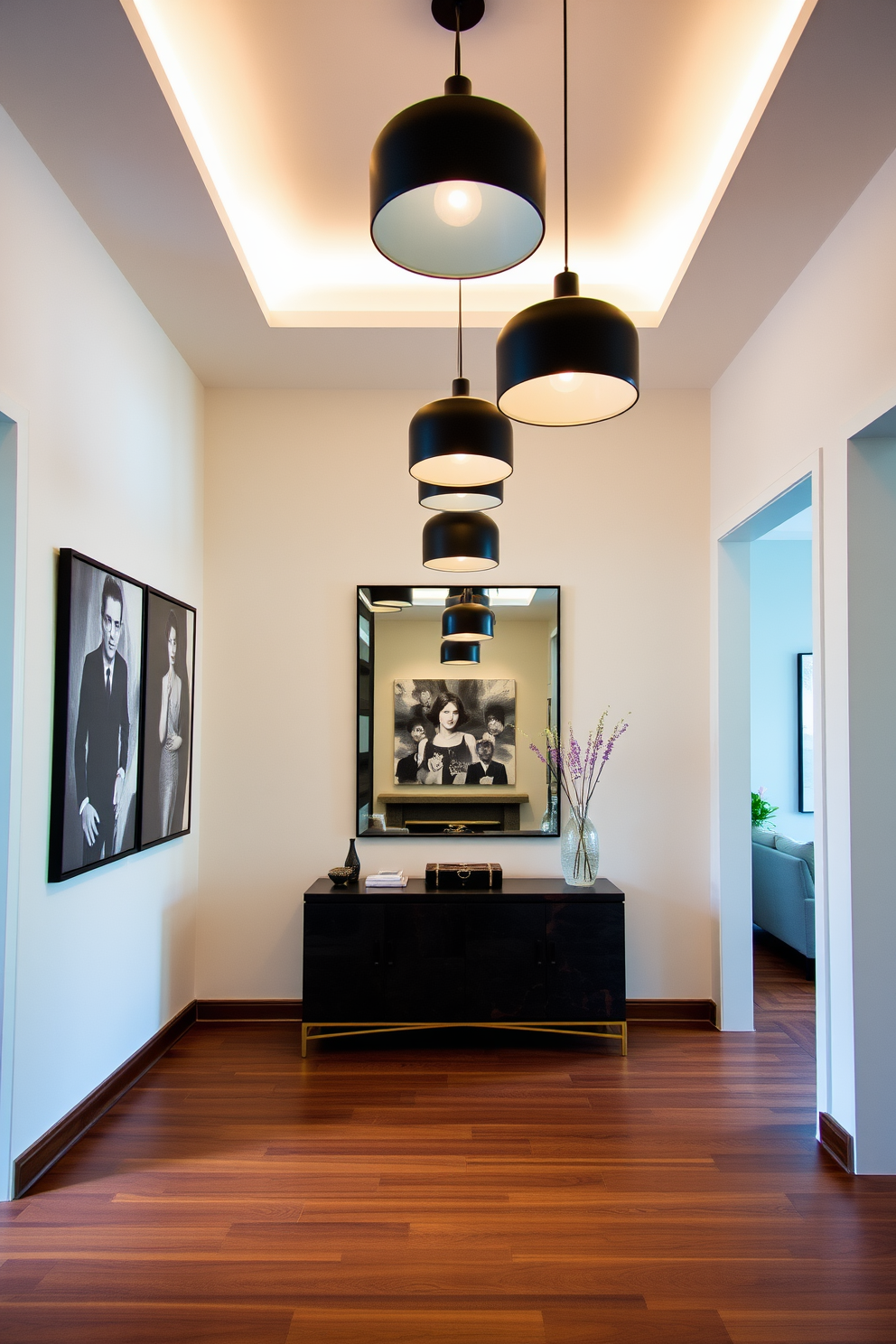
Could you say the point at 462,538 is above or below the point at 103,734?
above

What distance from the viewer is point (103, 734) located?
3.10 meters

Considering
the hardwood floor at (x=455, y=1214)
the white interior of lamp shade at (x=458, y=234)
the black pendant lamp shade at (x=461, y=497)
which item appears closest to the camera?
the white interior of lamp shade at (x=458, y=234)

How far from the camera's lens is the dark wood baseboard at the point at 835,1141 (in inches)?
108

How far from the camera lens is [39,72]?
230cm

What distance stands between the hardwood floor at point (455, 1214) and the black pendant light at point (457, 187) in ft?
7.56

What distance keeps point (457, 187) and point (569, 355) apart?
355 millimetres

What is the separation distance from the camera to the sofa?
5.15 m

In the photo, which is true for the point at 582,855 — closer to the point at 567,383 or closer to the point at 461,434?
the point at 461,434

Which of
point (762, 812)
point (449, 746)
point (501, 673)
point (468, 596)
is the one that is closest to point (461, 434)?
point (468, 596)

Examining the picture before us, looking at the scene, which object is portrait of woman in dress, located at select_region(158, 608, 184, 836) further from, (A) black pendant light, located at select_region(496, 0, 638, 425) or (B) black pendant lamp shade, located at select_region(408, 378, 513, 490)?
(A) black pendant light, located at select_region(496, 0, 638, 425)

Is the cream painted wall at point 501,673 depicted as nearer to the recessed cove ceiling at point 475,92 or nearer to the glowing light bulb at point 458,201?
the recessed cove ceiling at point 475,92

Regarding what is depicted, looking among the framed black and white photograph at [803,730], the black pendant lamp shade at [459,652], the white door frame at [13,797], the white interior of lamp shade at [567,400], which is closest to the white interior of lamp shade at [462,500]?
the white interior of lamp shade at [567,400]

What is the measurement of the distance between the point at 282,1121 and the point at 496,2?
3592 millimetres

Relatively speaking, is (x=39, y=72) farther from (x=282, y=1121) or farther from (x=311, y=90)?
(x=282, y=1121)
